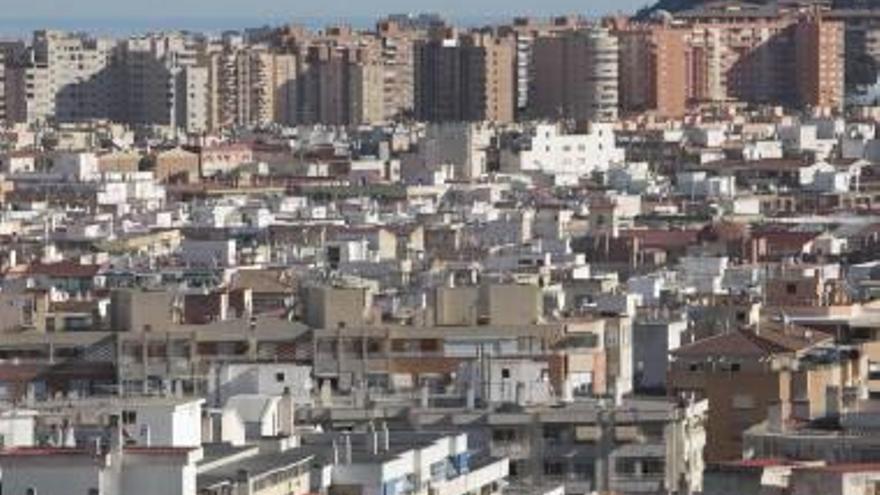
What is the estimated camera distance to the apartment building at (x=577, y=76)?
17062 centimetres

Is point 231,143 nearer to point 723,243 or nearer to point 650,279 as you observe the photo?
point 723,243

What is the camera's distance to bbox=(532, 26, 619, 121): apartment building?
560 feet

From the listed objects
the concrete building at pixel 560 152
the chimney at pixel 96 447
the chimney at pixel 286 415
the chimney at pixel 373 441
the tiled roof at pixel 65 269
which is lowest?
the concrete building at pixel 560 152

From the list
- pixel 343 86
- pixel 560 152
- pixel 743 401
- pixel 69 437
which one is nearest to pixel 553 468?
pixel 743 401

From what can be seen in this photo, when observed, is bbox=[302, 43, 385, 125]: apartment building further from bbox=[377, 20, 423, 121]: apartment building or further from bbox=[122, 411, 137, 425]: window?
bbox=[122, 411, 137, 425]: window

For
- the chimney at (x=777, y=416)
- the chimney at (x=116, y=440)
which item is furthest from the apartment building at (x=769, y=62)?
the chimney at (x=116, y=440)

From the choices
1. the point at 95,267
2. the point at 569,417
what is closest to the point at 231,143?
the point at 95,267

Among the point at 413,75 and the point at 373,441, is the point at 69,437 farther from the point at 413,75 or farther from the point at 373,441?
the point at 413,75

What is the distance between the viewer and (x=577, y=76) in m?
172

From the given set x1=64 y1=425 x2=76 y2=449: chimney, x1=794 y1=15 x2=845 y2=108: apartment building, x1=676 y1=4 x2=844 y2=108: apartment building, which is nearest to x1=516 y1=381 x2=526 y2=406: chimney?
x1=64 y1=425 x2=76 y2=449: chimney

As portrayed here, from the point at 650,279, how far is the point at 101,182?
173ft

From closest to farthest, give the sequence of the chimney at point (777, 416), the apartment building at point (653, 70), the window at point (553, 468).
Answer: the chimney at point (777, 416) → the window at point (553, 468) → the apartment building at point (653, 70)

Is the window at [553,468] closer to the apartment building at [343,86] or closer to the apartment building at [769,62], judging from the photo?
the apartment building at [343,86]

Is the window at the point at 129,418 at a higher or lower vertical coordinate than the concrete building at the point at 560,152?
higher
